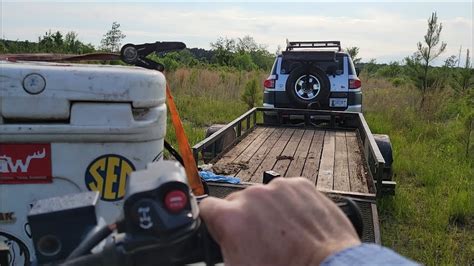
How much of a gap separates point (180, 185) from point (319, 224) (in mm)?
218

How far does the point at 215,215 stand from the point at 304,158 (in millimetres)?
4099

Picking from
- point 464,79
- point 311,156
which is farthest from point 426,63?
point 311,156

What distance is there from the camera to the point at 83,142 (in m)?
1.53

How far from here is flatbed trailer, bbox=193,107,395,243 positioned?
10.6 feet

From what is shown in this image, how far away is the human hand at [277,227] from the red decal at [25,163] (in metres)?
0.92

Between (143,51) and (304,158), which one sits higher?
(143,51)

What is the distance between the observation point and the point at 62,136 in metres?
1.51

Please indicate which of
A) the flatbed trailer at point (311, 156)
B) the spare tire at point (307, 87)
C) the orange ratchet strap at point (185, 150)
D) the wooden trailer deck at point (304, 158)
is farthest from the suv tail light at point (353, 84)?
the orange ratchet strap at point (185, 150)

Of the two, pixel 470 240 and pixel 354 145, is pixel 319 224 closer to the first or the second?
pixel 470 240

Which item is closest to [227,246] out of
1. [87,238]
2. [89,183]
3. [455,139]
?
[87,238]

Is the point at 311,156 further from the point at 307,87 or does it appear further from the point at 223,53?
the point at 223,53

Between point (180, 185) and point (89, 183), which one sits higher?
point (180, 185)

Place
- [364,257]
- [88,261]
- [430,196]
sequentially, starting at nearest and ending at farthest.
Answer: [364,257] → [88,261] → [430,196]

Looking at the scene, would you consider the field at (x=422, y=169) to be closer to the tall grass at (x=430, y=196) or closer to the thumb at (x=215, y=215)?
the tall grass at (x=430, y=196)
